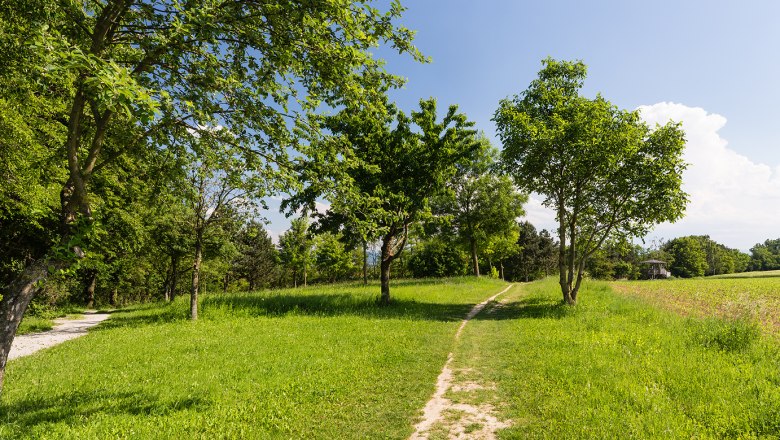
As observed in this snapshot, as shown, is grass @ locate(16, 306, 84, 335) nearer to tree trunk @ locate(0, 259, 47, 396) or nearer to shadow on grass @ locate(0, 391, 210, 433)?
shadow on grass @ locate(0, 391, 210, 433)

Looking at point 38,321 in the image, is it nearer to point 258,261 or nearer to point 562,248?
point 562,248

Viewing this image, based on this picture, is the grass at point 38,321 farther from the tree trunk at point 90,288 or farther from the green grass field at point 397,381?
the tree trunk at point 90,288

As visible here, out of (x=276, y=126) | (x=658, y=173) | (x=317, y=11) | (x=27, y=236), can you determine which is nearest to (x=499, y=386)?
(x=276, y=126)

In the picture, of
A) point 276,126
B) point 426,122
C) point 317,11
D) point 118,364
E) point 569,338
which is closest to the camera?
point 317,11

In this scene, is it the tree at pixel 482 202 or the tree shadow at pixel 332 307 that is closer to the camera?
the tree shadow at pixel 332 307

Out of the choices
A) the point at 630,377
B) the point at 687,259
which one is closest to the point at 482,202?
the point at 630,377

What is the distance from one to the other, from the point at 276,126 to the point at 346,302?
17551 millimetres

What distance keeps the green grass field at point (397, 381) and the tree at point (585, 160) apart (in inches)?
229

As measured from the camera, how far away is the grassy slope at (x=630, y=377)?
6352mm

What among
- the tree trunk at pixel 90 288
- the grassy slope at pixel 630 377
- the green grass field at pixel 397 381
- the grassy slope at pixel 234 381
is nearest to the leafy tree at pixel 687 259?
the green grass field at pixel 397 381

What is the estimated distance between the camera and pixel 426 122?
21797 mm

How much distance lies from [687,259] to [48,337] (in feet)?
452

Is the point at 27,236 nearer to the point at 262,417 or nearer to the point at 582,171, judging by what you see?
the point at 262,417

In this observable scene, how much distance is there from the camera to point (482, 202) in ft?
145
